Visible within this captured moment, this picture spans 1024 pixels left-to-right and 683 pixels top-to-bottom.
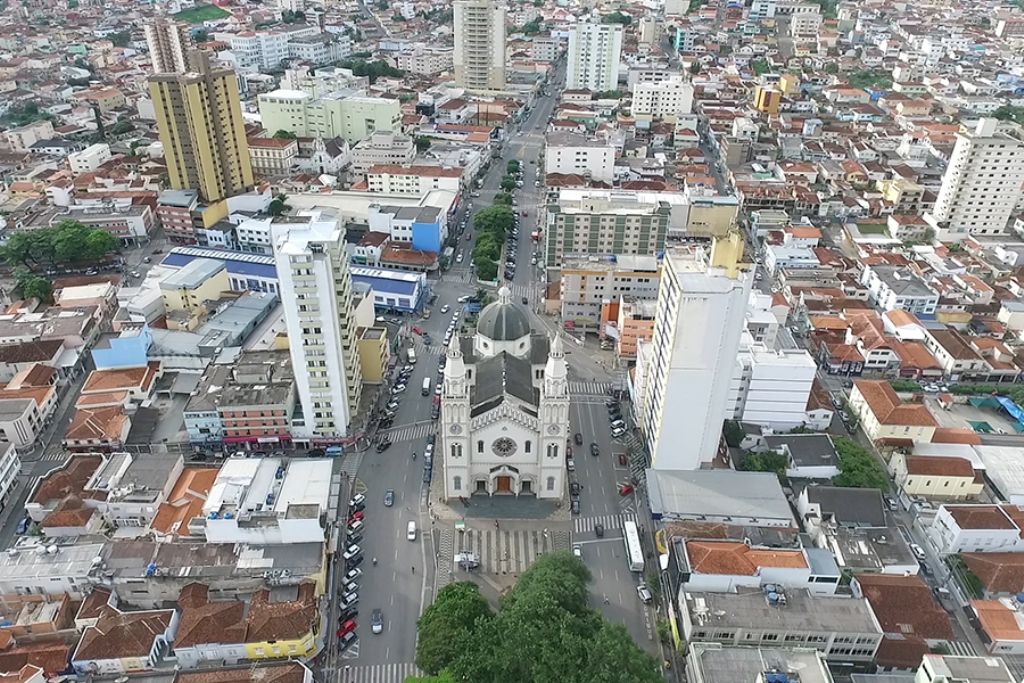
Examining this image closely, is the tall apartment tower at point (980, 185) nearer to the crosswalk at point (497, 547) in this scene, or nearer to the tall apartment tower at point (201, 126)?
the crosswalk at point (497, 547)

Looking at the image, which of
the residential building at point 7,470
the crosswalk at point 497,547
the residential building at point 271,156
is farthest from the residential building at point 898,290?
the residential building at point 271,156

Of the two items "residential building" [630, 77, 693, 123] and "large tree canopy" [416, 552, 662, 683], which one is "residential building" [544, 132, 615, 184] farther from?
"large tree canopy" [416, 552, 662, 683]

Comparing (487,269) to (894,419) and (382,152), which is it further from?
(894,419)

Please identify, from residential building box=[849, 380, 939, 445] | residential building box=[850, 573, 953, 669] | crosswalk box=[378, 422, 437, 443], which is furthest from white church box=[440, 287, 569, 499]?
residential building box=[849, 380, 939, 445]

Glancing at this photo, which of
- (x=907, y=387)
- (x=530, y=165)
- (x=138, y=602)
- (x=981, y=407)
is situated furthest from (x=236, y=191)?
(x=981, y=407)

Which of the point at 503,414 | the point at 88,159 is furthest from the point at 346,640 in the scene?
the point at 88,159

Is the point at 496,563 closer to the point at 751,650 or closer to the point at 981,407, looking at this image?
the point at 751,650
